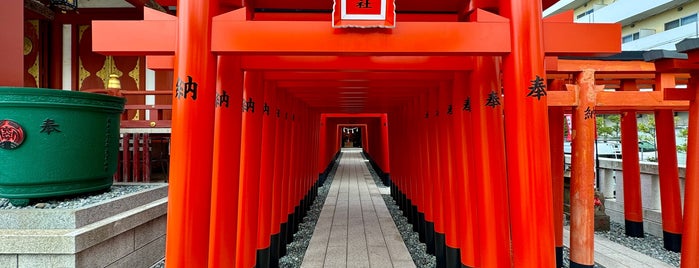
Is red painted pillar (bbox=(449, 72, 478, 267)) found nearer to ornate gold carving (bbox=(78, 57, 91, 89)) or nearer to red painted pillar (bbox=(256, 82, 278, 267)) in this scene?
red painted pillar (bbox=(256, 82, 278, 267))

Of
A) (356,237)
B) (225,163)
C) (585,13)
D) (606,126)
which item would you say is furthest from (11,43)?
(585,13)

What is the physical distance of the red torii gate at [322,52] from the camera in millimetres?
2193

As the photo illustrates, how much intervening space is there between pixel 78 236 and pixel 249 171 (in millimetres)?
1366

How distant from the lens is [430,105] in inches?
193

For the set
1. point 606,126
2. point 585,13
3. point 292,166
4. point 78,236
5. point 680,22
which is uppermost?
point 585,13

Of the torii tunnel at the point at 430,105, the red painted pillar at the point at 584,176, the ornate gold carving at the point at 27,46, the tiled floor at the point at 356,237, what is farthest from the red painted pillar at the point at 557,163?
the ornate gold carving at the point at 27,46

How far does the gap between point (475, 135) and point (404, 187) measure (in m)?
5.11

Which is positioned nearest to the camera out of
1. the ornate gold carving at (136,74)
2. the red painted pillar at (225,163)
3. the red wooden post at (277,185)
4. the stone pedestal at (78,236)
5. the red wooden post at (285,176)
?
the stone pedestal at (78,236)

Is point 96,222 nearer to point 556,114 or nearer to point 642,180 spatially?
point 556,114

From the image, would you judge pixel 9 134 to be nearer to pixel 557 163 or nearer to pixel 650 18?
pixel 557 163

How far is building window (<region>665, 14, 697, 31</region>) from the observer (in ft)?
64.2

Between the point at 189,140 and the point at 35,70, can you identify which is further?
the point at 35,70

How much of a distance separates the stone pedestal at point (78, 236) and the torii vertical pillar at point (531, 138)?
3.08 m

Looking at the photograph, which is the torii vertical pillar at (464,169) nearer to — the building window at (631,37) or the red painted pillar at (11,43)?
the red painted pillar at (11,43)
